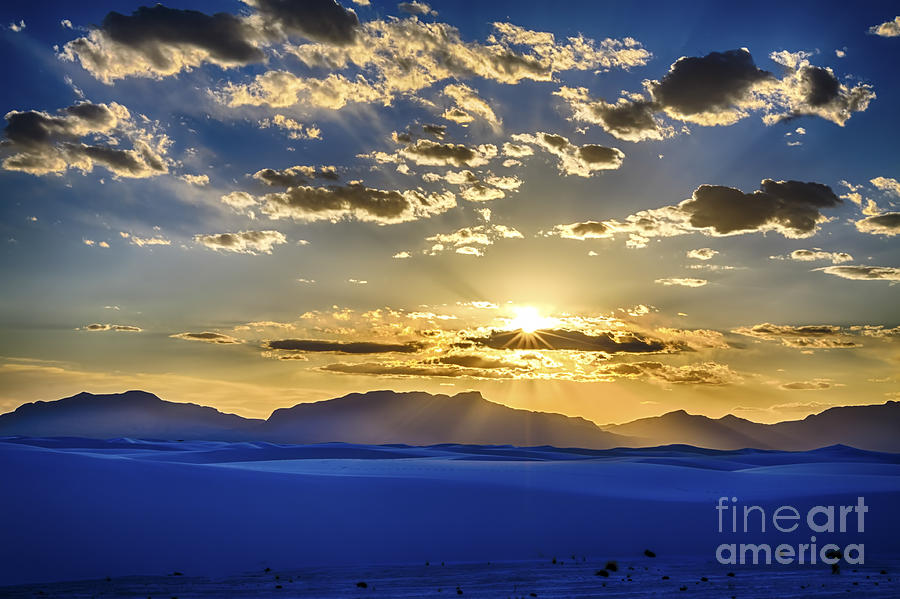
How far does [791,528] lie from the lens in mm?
26375

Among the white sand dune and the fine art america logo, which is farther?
the fine art america logo

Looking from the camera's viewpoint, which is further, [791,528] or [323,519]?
[791,528]

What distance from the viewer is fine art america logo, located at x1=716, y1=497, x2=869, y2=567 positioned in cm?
2145

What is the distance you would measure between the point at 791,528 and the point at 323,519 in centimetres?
1773

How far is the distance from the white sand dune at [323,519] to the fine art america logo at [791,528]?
53 centimetres

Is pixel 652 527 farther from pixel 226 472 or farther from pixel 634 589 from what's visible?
pixel 226 472

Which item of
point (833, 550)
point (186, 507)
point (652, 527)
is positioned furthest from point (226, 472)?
point (833, 550)

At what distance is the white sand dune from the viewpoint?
20266 mm

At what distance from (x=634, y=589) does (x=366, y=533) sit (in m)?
10.2

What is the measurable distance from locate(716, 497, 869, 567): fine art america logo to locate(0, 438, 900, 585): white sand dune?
20.7 inches

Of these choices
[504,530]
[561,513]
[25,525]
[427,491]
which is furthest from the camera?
[427,491]

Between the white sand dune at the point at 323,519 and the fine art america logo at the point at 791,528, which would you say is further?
the fine art america logo at the point at 791,528

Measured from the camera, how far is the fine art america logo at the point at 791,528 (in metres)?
21.5

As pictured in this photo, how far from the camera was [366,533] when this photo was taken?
77.2ft
